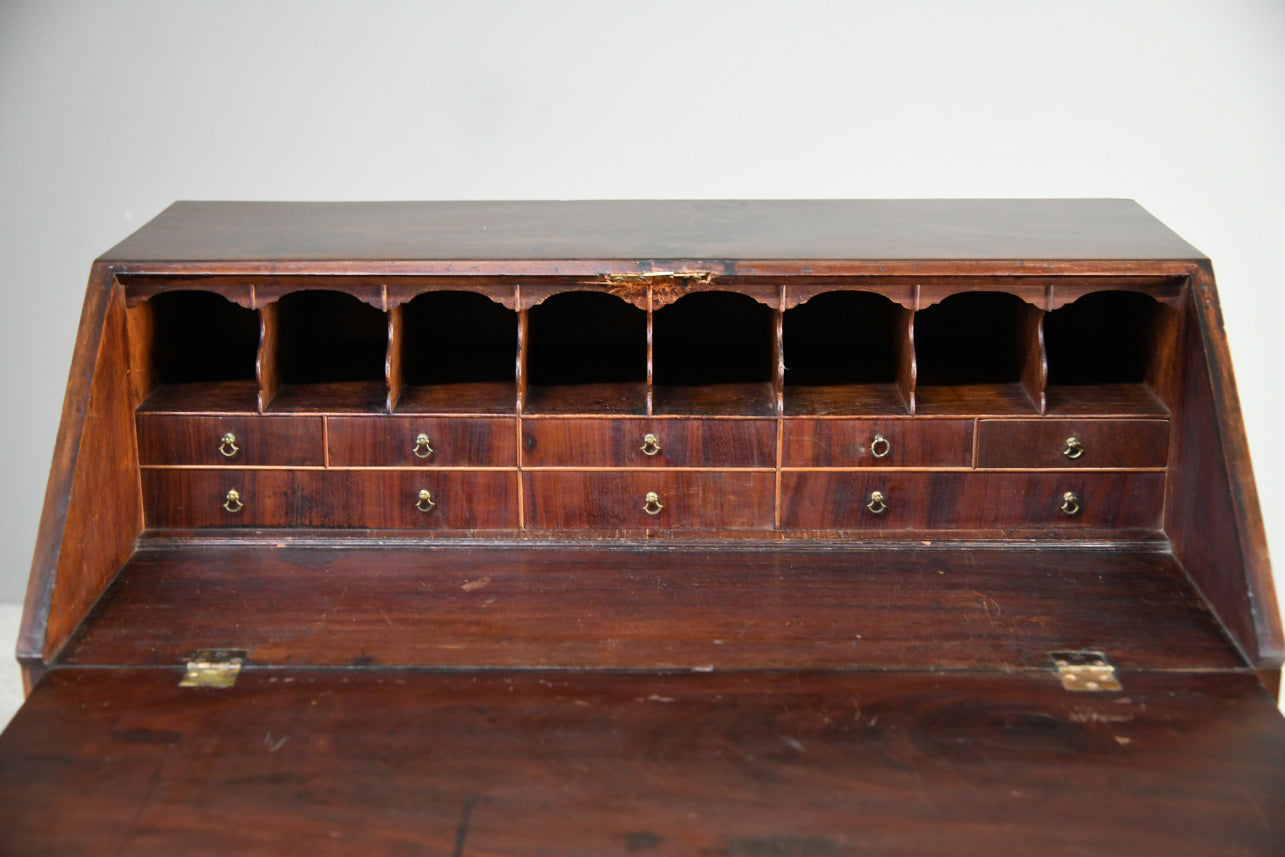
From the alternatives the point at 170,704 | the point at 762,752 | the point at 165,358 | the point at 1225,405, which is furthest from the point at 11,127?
the point at 1225,405

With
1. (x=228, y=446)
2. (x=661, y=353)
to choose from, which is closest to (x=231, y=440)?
(x=228, y=446)

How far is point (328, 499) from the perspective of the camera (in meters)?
3.15

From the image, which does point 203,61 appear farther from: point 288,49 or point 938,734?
point 938,734

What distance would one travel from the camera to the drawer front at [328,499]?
3.14m

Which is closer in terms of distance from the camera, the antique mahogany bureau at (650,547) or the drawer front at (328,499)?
the antique mahogany bureau at (650,547)

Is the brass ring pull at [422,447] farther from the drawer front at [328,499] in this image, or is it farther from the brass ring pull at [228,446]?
the brass ring pull at [228,446]

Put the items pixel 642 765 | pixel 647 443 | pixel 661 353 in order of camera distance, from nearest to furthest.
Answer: pixel 642 765 → pixel 647 443 → pixel 661 353

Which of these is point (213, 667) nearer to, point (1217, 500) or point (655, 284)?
point (655, 284)

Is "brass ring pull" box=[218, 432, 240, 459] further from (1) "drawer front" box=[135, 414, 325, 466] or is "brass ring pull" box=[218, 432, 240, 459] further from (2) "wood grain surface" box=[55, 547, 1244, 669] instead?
(2) "wood grain surface" box=[55, 547, 1244, 669]

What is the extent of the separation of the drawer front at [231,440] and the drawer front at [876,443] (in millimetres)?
1009

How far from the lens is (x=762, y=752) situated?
248cm

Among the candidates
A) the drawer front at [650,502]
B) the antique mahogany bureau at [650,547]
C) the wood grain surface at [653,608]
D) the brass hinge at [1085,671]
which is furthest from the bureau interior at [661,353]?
the brass hinge at [1085,671]

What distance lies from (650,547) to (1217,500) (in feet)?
3.70

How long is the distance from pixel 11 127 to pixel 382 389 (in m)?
1.92
